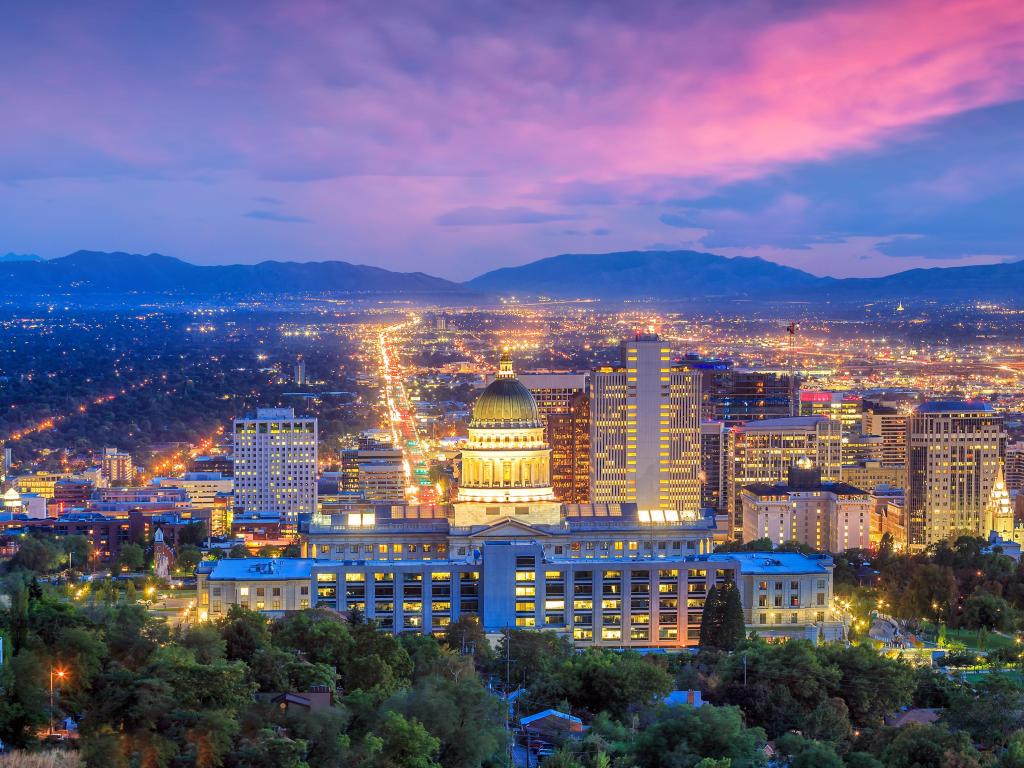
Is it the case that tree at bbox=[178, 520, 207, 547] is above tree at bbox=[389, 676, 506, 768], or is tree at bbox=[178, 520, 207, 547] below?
below

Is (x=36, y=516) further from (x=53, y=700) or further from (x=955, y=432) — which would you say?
(x=53, y=700)

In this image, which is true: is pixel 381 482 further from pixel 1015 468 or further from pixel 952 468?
pixel 1015 468

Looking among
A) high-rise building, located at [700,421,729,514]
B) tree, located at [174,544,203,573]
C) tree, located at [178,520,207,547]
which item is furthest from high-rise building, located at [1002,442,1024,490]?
tree, located at [174,544,203,573]

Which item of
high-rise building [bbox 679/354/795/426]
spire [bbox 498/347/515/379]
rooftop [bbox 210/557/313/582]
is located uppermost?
spire [bbox 498/347/515/379]

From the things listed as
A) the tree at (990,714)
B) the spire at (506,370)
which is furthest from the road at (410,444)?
the tree at (990,714)

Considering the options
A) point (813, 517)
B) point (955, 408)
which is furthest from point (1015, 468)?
point (813, 517)

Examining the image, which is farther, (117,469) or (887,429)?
(887,429)

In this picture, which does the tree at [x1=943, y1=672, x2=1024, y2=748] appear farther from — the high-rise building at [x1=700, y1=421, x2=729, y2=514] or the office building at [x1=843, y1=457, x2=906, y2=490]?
the office building at [x1=843, y1=457, x2=906, y2=490]
